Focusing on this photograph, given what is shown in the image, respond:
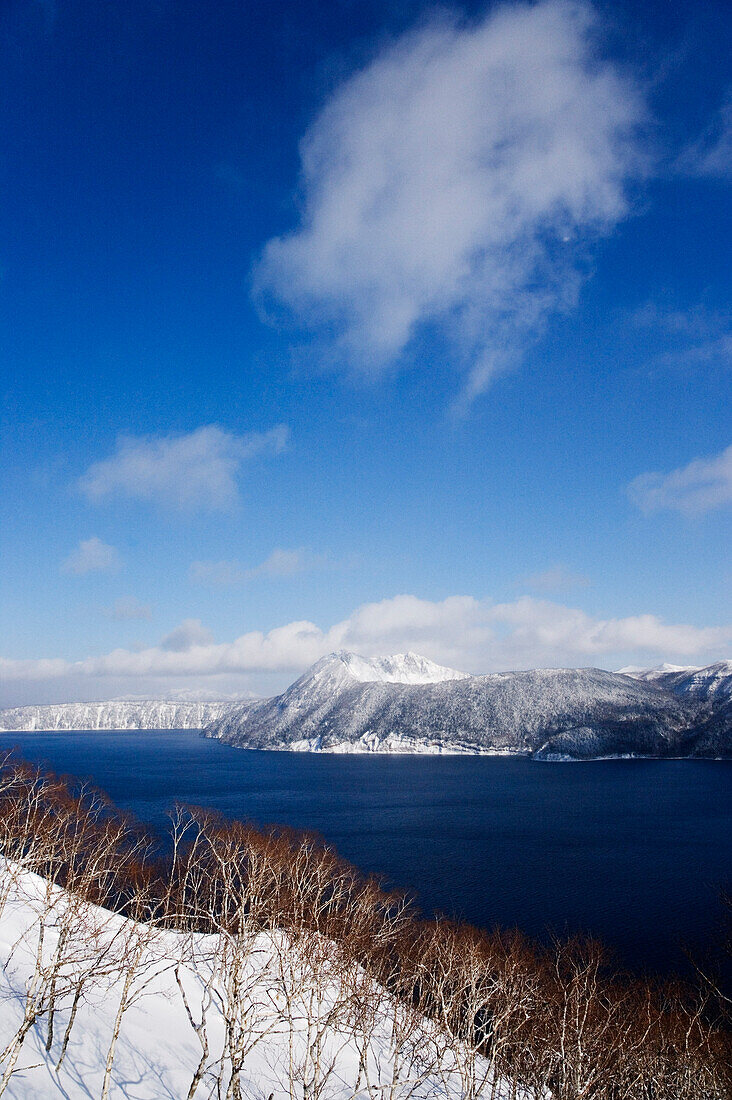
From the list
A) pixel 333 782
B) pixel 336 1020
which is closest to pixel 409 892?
pixel 336 1020

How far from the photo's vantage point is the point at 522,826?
70.7 m

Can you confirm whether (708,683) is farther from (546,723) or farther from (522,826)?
(522,826)

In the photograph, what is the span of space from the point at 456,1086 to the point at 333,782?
3752 inches

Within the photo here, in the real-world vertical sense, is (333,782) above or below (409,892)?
below

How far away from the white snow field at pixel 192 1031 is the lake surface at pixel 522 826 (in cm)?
2012

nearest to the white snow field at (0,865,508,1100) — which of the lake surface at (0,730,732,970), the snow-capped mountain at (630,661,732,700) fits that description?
the lake surface at (0,730,732,970)

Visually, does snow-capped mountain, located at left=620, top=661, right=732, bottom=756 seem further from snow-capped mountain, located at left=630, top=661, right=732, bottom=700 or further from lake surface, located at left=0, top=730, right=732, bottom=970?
lake surface, located at left=0, top=730, right=732, bottom=970

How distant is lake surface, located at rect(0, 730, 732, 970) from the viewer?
41500 millimetres

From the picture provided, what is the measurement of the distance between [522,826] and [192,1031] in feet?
191

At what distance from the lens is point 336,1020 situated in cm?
2044

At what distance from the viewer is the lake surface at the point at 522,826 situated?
41500 millimetres

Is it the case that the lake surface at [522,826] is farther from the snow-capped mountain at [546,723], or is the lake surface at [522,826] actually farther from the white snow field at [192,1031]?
the white snow field at [192,1031]

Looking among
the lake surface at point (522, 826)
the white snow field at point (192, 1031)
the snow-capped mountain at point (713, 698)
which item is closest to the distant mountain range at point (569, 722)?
the snow-capped mountain at point (713, 698)

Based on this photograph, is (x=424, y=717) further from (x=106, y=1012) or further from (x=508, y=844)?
(x=106, y=1012)
